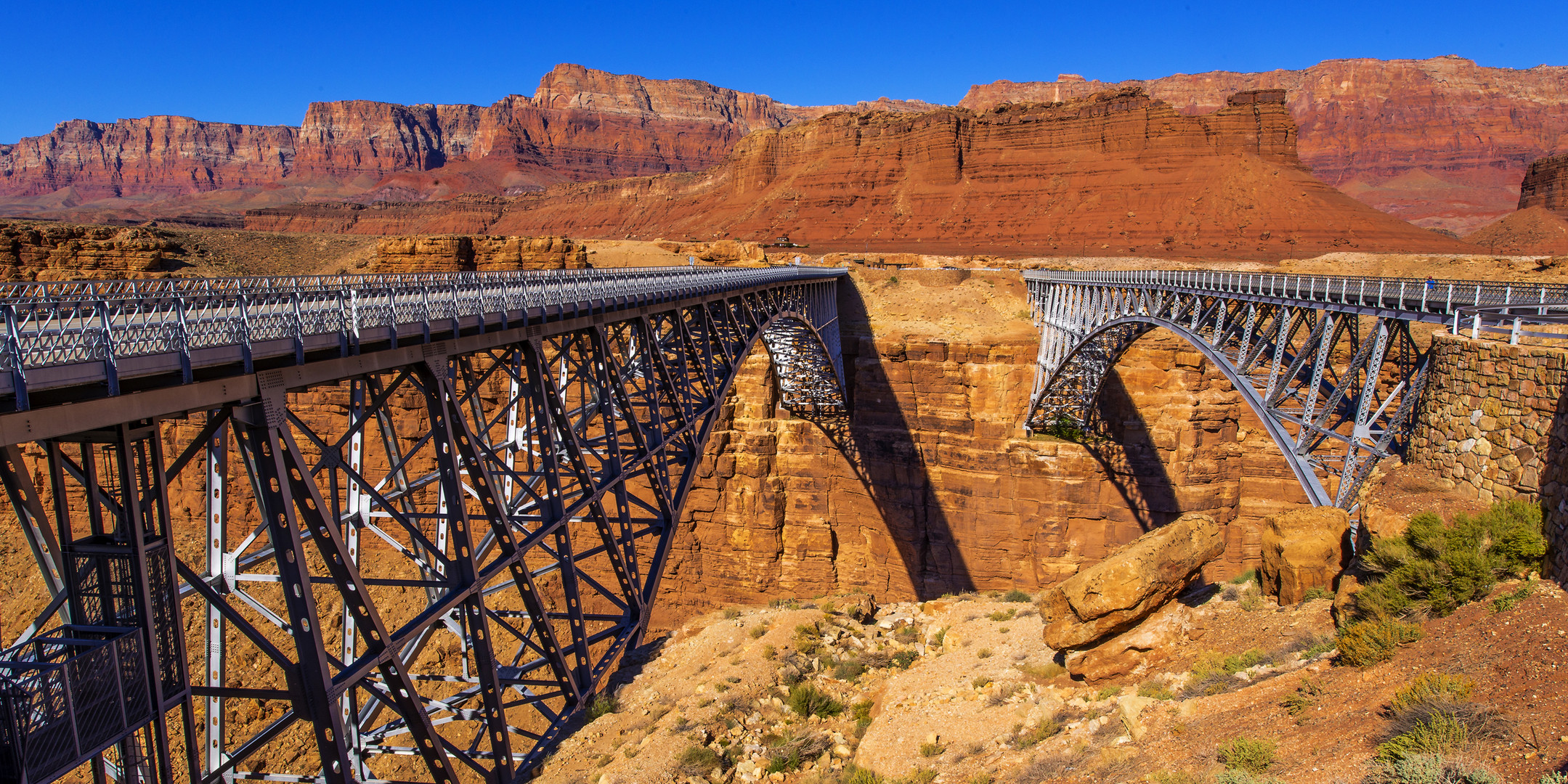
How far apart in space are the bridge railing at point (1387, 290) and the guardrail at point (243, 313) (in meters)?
13.7

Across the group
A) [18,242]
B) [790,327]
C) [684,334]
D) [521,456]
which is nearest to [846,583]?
[790,327]

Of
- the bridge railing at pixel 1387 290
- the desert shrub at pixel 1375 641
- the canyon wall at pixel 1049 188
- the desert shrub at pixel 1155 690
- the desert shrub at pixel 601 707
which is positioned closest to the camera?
the desert shrub at pixel 1375 641

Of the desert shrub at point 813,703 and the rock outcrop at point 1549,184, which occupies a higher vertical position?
the rock outcrop at point 1549,184

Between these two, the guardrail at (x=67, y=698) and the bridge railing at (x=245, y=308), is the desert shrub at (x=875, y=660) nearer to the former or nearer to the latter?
the bridge railing at (x=245, y=308)

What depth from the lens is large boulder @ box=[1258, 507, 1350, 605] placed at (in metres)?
11.6

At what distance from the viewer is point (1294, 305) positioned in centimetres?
1653

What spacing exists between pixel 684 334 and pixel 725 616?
7.10 m

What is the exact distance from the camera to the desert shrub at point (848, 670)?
48.4ft

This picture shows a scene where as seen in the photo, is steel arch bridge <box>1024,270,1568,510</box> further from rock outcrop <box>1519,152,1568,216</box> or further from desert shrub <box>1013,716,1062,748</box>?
rock outcrop <box>1519,152,1568,216</box>

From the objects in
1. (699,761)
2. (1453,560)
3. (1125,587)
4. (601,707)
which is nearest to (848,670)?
(699,761)

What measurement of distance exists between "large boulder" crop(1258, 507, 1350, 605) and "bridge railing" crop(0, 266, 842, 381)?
12031 mm

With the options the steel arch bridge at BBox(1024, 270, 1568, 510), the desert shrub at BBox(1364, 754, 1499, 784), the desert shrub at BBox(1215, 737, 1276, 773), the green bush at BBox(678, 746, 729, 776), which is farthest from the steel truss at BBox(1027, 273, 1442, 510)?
the green bush at BBox(678, 746, 729, 776)

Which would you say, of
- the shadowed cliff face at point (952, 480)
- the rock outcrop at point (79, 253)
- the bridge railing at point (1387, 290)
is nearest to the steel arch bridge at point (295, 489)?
the bridge railing at point (1387, 290)

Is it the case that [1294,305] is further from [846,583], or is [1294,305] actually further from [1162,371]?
[846,583]
